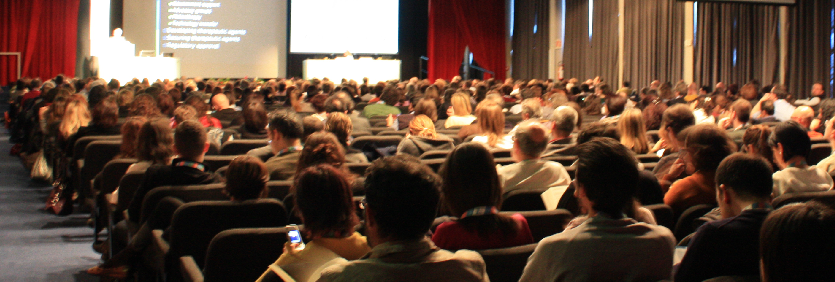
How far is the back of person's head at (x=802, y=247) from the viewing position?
3.67 feet

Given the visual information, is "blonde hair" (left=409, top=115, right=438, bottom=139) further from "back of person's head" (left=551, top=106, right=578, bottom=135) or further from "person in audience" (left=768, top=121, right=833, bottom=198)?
"person in audience" (left=768, top=121, right=833, bottom=198)

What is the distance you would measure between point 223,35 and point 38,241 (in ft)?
39.0

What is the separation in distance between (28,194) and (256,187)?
451 cm

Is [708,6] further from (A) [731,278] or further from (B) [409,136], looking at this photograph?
(A) [731,278]

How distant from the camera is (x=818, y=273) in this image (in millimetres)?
1120

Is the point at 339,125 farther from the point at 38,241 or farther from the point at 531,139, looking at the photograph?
the point at 38,241

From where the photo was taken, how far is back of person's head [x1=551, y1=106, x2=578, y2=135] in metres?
4.42

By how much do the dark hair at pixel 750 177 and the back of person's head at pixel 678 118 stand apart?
2.00 m

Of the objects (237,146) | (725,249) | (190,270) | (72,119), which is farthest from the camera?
(72,119)

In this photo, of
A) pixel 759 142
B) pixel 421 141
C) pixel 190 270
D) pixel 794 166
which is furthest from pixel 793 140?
pixel 190 270

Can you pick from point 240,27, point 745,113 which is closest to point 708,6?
point 745,113

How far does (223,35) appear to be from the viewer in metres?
16.0

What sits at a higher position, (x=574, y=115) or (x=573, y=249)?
(x=574, y=115)

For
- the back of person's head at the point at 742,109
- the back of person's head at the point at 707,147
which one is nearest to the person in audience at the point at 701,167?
the back of person's head at the point at 707,147
